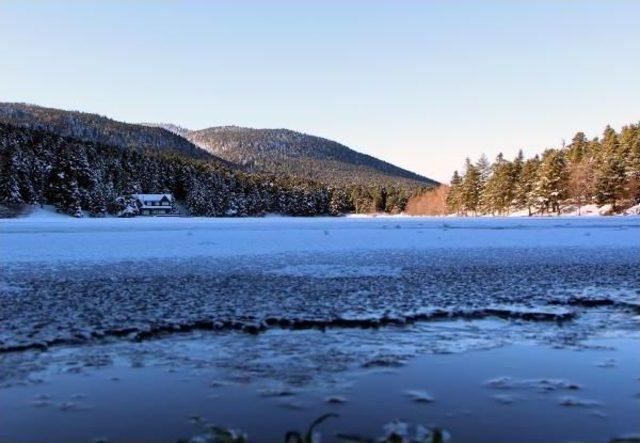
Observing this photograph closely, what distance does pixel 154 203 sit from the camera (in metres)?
96.1

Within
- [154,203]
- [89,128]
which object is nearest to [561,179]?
[154,203]

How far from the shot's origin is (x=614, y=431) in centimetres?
453

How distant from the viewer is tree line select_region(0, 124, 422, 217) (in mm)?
74750

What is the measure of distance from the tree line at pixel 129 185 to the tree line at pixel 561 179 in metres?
40.8

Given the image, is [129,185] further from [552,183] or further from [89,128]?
[89,128]

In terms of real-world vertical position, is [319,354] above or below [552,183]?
below

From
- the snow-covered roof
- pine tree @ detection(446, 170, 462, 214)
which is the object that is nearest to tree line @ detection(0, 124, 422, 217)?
the snow-covered roof

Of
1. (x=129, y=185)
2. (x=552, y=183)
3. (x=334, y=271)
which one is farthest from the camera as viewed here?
(x=129, y=185)

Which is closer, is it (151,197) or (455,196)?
(151,197)

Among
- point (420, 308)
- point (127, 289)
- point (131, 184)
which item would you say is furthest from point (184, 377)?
point (131, 184)

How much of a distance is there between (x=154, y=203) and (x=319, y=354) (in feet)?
309

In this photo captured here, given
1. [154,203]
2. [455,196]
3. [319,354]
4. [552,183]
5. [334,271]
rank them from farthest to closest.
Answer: [455,196] → [154,203] → [552,183] → [334,271] → [319,354]

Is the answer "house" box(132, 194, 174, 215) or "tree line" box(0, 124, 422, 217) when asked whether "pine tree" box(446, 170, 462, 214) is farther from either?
"house" box(132, 194, 174, 215)

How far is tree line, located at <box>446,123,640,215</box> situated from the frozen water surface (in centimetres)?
6726
